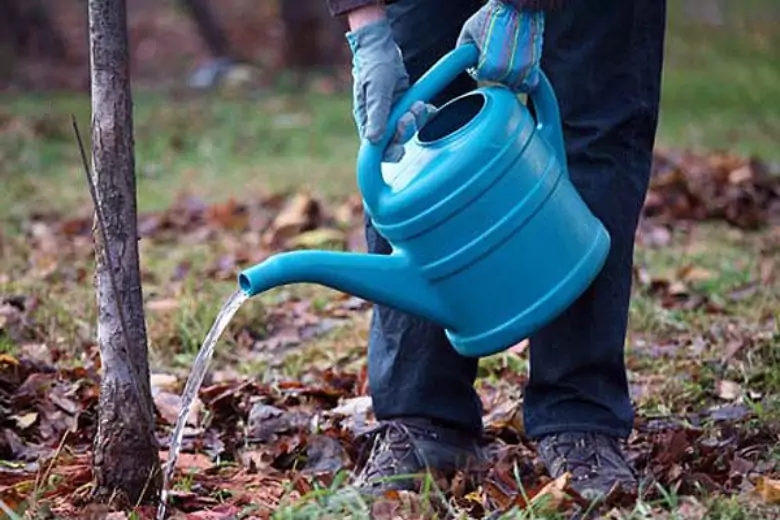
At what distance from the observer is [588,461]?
246 centimetres

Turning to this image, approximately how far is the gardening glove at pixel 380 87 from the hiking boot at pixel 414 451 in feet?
2.10

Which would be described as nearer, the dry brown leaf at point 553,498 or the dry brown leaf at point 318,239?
the dry brown leaf at point 553,498

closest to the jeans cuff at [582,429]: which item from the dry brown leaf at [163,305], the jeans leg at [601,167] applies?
the jeans leg at [601,167]

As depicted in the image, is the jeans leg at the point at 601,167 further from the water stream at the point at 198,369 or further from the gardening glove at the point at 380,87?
the water stream at the point at 198,369

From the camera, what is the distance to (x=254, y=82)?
39.4 ft

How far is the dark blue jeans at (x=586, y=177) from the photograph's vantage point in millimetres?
2445

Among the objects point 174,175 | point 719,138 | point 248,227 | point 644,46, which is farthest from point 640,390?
point 719,138

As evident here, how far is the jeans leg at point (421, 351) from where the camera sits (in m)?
2.48

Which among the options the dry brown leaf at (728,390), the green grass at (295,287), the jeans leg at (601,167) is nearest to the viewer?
the jeans leg at (601,167)

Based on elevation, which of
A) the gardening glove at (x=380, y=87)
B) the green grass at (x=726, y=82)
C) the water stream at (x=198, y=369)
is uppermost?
the gardening glove at (x=380, y=87)

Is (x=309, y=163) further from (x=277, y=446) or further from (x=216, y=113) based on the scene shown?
(x=277, y=446)

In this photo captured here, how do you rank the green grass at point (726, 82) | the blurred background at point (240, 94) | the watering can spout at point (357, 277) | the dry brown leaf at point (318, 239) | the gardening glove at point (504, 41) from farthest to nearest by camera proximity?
the green grass at point (726, 82), the blurred background at point (240, 94), the dry brown leaf at point (318, 239), the gardening glove at point (504, 41), the watering can spout at point (357, 277)

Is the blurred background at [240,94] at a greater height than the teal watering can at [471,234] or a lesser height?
lesser

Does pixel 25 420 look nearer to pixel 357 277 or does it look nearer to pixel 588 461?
pixel 357 277
